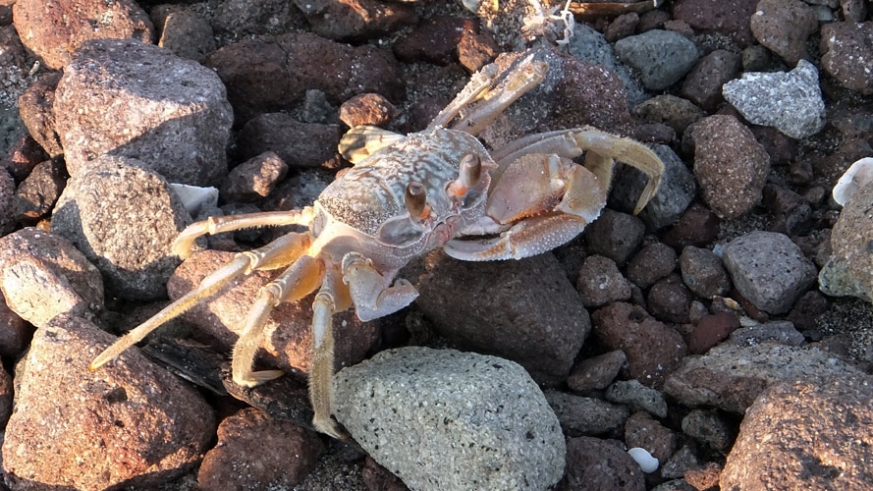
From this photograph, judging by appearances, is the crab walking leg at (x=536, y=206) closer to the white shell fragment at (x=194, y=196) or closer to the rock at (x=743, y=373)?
the rock at (x=743, y=373)

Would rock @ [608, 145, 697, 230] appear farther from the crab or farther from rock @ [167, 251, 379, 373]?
rock @ [167, 251, 379, 373]

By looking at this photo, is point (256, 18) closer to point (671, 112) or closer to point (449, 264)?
point (449, 264)

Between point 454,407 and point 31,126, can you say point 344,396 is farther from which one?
point 31,126

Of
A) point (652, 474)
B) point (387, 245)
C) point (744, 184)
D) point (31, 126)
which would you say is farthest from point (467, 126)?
point (31, 126)

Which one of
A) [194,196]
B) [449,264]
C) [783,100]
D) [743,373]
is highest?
[783,100]

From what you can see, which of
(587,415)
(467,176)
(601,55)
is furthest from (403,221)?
(601,55)

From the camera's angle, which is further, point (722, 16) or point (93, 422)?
point (722, 16)

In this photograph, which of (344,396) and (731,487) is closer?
(731,487)
